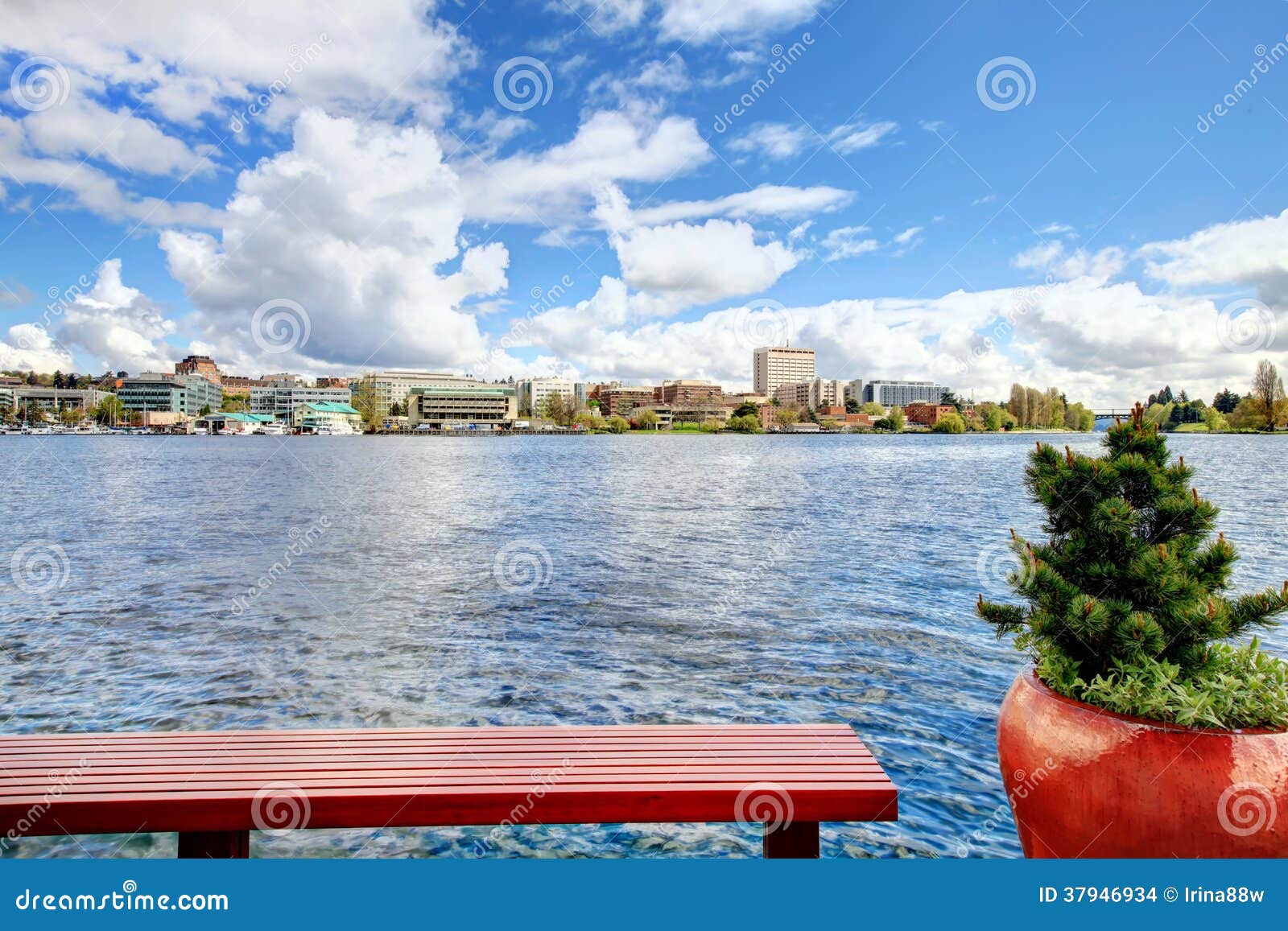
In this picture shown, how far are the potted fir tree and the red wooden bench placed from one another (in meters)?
0.95

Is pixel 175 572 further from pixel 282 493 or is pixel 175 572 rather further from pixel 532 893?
pixel 282 493

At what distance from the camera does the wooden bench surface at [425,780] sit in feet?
12.5

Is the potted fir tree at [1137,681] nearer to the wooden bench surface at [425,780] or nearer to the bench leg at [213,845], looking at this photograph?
the wooden bench surface at [425,780]

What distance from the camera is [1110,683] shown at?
4066 millimetres

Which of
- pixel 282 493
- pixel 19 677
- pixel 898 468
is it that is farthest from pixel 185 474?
pixel 898 468

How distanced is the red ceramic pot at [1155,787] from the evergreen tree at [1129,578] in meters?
0.32

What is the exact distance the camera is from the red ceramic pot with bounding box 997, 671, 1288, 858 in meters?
3.59

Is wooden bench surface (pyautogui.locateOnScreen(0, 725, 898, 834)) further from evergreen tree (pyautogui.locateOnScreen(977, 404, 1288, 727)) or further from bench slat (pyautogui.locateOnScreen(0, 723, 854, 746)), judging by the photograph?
evergreen tree (pyautogui.locateOnScreen(977, 404, 1288, 727))

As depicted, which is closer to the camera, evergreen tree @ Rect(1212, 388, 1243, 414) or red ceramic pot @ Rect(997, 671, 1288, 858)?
red ceramic pot @ Rect(997, 671, 1288, 858)

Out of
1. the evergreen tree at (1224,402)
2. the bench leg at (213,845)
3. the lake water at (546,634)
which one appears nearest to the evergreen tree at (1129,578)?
the lake water at (546,634)

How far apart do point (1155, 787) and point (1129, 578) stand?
1.17 meters

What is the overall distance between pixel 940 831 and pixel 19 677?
39.1 feet

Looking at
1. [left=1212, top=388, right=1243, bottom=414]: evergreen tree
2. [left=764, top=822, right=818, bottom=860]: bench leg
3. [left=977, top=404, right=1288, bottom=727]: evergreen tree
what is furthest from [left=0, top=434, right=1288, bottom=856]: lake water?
[left=1212, top=388, right=1243, bottom=414]: evergreen tree

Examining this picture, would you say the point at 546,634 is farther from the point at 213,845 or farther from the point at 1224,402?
the point at 1224,402
